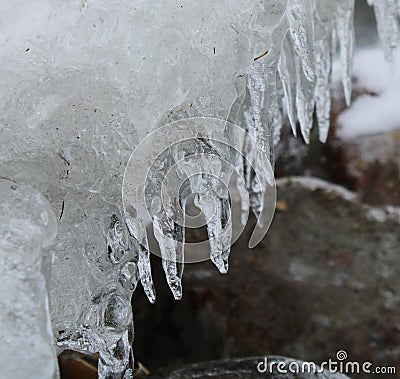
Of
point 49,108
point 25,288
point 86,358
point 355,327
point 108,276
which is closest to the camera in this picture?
point 25,288

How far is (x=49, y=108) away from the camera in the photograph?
2.41 ft

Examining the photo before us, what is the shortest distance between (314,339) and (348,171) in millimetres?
669

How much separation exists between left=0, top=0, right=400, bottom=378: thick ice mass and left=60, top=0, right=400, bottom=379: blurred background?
54.5 inches

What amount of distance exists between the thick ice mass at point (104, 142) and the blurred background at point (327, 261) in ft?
4.55

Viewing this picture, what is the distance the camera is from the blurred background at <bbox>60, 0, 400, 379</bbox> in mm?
2248

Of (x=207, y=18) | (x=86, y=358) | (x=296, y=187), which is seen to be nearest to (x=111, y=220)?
(x=207, y=18)

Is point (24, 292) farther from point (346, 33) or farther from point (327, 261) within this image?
point (327, 261)

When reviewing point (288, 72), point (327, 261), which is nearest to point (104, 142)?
point (288, 72)

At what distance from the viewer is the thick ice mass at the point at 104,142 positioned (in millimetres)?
663

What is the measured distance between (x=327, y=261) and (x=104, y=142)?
1.64 meters

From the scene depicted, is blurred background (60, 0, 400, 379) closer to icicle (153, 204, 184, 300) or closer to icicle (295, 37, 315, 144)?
icicle (295, 37, 315, 144)

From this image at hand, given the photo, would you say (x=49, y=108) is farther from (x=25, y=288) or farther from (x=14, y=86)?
(x=25, y=288)

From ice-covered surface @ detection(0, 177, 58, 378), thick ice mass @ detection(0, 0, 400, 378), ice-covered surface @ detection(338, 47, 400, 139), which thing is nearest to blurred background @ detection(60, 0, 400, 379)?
ice-covered surface @ detection(338, 47, 400, 139)

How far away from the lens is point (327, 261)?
2285 mm
